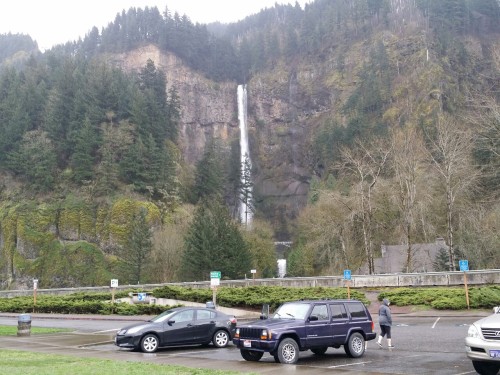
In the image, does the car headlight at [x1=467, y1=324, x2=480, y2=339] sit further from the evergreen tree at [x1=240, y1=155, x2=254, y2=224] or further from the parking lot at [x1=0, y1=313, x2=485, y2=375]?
the evergreen tree at [x1=240, y1=155, x2=254, y2=224]

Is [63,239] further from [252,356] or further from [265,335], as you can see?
Answer: [265,335]

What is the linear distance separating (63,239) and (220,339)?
206 feet

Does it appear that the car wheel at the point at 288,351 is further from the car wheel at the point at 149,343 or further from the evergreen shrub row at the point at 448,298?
the evergreen shrub row at the point at 448,298

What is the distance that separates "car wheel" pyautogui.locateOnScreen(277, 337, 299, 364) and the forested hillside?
25.8m

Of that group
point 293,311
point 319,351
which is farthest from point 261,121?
point 293,311

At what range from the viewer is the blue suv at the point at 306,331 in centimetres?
1438

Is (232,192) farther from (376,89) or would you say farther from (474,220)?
(474,220)

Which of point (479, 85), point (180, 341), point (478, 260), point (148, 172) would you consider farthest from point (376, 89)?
point (180, 341)

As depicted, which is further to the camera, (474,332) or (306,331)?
(306,331)

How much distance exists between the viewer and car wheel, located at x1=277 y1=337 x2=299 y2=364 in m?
14.2

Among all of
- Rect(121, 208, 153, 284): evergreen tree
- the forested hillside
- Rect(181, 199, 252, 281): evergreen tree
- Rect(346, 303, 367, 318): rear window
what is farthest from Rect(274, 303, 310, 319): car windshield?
Rect(121, 208, 153, 284): evergreen tree

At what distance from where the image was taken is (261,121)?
131375 mm

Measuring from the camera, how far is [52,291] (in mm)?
49125

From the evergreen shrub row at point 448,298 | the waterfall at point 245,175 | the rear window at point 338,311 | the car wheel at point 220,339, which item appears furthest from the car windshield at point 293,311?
the waterfall at point 245,175
